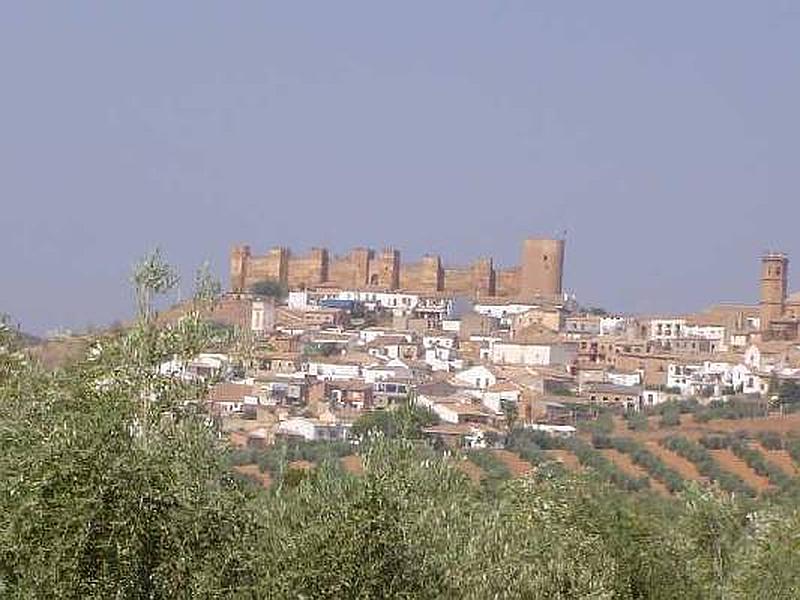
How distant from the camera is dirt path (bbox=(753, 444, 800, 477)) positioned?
35219 millimetres

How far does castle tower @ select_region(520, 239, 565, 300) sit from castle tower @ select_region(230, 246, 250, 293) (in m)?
17.3

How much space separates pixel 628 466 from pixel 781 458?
13.5 ft

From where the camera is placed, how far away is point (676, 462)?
1433 inches

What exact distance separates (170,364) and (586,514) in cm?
506

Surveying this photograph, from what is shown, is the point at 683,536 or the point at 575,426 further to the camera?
the point at 575,426

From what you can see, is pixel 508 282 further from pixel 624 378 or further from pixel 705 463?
pixel 705 463

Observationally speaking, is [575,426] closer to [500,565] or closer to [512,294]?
[500,565]

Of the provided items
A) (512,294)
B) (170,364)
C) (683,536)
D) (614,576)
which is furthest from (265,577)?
(512,294)

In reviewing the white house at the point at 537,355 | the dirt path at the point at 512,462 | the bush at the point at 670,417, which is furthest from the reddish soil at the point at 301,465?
the white house at the point at 537,355

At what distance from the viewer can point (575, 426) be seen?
48.3m

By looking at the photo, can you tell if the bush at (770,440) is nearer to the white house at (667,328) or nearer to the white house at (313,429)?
the white house at (313,429)

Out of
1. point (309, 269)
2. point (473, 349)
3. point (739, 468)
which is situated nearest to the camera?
point (739, 468)

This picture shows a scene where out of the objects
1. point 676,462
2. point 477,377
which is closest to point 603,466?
point 676,462

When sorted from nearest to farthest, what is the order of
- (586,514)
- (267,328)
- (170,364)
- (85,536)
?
(85,536) → (170,364) → (586,514) → (267,328)
